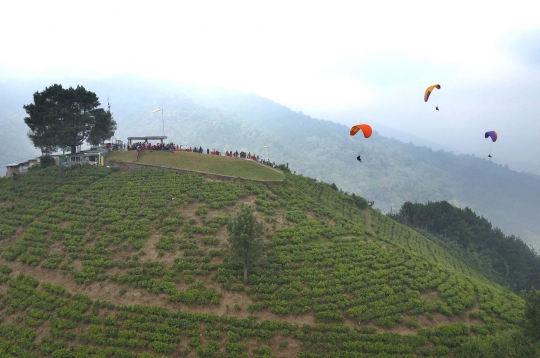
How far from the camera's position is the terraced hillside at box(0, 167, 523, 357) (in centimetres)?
1770

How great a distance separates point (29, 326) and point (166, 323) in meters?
8.54

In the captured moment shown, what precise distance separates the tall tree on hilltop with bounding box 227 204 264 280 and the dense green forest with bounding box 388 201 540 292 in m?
42.8

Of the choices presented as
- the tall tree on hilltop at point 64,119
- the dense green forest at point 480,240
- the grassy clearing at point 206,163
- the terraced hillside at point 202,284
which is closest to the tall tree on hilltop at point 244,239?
the terraced hillside at point 202,284

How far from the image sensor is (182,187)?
3003cm

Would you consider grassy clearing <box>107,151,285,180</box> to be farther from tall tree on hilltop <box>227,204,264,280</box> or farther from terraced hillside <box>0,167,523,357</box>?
tall tree on hilltop <box>227,204,264,280</box>

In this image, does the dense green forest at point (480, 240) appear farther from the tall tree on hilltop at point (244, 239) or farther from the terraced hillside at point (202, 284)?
the tall tree on hilltop at point (244, 239)

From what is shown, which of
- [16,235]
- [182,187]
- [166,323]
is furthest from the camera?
[182,187]

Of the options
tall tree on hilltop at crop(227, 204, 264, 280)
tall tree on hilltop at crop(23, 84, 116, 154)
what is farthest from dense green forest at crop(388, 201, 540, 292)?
tall tree on hilltop at crop(23, 84, 116, 154)

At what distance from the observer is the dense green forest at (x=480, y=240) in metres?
51.7

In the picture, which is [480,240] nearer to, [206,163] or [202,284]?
[206,163]

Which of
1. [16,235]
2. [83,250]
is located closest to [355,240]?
[83,250]

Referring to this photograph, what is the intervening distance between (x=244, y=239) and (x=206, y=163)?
16.8 meters

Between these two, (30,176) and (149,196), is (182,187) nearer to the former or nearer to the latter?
(149,196)

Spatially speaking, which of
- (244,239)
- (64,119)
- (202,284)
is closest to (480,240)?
(244,239)
